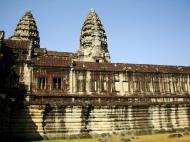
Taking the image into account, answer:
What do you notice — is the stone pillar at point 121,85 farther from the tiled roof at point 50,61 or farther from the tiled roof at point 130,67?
the tiled roof at point 50,61

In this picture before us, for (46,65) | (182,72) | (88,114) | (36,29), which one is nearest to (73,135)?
(88,114)

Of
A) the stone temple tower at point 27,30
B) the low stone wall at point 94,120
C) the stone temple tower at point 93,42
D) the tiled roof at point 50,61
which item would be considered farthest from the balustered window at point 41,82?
the stone temple tower at point 27,30

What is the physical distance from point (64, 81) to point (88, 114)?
4266 mm

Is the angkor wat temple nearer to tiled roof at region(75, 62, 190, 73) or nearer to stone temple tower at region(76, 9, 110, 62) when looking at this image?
tiled roof at region(75, 62, 190, 73)

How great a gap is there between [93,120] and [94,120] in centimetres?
10

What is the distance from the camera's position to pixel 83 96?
80.6ft

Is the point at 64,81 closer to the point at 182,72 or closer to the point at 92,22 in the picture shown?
the point at 182,72

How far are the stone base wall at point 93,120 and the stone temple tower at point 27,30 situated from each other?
105 ft

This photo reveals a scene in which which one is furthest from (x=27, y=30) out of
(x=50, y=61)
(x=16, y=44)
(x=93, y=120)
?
(x=93, y=120)

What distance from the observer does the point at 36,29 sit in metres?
55.3

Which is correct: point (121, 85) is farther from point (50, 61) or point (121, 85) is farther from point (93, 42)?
point (93, 42)

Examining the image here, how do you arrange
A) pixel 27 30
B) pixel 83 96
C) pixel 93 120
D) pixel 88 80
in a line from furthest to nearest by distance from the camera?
pixel 27 30 → pixel 88 80 → pixel 83 96 → pixel 93 120

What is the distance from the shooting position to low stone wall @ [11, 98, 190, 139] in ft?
72.6

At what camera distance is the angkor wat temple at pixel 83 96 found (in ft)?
73.3
